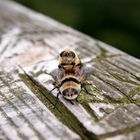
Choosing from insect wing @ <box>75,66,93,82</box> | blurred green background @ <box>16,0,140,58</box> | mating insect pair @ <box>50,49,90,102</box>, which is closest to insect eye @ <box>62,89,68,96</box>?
mating insect pair @ <box>50,49,90,102</box>

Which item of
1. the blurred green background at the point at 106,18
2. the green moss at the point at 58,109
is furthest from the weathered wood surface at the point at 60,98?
the blurred green background at the point at 106,18

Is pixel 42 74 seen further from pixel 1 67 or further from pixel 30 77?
pixel 1 67

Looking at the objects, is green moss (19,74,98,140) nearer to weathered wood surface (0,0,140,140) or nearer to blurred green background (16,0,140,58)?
weathered wood surface (0,0,140,140)

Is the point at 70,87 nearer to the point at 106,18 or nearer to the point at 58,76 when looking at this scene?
the point at 58,76

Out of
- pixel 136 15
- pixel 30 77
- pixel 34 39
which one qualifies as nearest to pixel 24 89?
pixel 30 77

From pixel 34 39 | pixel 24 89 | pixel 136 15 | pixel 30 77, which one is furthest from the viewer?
pixel 136 15

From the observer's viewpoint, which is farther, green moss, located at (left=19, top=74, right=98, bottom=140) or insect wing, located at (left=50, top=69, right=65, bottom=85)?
insect wing, located at (left=50, top=69, right=65, bottom=85)

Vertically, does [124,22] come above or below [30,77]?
below
